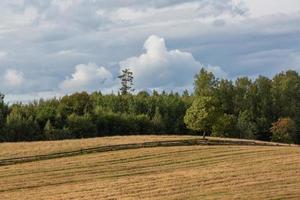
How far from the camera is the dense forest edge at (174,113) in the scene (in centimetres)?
10012

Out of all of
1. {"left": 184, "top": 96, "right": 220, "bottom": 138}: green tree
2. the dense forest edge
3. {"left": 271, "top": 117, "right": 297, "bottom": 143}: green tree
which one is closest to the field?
{"left": 184, "top": 96, "right": 220, "bottom": 138}: green tree

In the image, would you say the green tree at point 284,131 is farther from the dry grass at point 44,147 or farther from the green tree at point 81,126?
the dry grass at point 44,147

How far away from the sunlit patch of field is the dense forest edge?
81.0ft

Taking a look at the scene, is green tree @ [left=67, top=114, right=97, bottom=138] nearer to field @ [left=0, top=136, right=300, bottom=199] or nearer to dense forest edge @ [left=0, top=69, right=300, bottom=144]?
dense forest edge @ [left=0, top=69, right=300, bottom=144]

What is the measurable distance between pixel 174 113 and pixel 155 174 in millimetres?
72438

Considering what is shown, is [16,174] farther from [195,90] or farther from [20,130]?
[195,90]

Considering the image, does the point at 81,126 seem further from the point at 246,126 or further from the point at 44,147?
the point at 44,147

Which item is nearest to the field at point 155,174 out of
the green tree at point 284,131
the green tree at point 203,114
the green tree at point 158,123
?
the green tree at point 203,114

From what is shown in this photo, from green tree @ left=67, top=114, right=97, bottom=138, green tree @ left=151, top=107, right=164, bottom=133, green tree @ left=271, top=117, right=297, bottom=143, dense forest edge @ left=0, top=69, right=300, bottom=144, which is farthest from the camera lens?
green tree @ left=151, top=107, right=164, bottom=133

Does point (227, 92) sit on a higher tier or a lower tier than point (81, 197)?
higher

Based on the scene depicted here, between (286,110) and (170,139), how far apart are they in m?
56.3

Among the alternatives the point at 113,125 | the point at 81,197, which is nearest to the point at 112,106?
the point at 113,125

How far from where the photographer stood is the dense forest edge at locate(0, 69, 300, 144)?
328 feet

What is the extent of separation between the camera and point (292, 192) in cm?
3566
